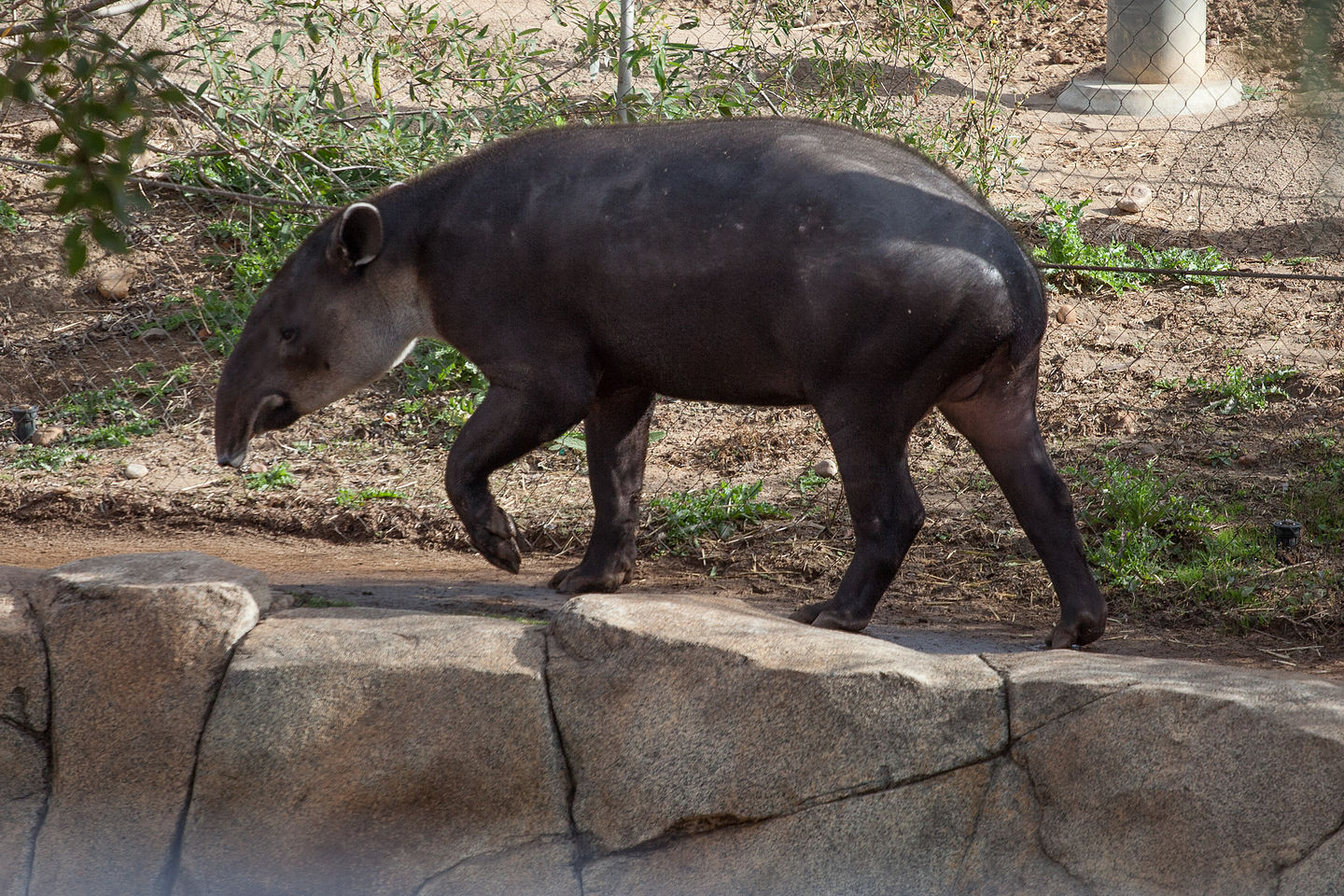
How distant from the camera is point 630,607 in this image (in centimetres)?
332

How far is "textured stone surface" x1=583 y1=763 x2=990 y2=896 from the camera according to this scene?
3.07 m

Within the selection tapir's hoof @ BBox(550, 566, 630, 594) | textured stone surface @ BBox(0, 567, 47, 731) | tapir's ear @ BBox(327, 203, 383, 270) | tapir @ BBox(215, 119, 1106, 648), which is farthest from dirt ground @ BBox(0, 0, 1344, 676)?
textured stone surface @ BBox(0, 567, 47, 731)

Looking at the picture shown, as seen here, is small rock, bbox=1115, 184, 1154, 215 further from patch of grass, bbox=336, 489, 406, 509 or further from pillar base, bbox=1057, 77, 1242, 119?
patch of grass, bbox=336, 489, 406, 509

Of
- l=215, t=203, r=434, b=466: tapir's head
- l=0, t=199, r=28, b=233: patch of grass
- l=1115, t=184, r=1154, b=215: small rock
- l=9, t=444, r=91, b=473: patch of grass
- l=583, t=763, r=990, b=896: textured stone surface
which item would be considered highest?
l=215, t=203, r=434, b=466: tapir's head

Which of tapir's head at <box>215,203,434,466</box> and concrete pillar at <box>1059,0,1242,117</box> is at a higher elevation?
tapir's head at <box>215,203,434,466</box>

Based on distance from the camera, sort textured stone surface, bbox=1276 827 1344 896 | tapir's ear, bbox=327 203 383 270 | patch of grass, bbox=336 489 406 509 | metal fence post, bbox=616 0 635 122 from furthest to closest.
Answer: metal fence post, bbox=616 0 635 122 → patch of grass, bbox=336 489 406 509 → tapir's ear, bbox=327 203 383 270 → textured stone surface, bbox=1276 827 1344 896

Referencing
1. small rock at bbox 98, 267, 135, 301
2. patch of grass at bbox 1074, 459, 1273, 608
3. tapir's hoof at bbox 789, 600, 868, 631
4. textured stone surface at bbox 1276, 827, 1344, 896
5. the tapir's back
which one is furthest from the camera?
small rock at bbox 98, 267, 135, 301

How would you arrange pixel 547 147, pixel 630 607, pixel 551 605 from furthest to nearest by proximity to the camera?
pixel 551 605, pixel 547 147, pixel 630 607

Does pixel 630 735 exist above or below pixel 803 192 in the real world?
below

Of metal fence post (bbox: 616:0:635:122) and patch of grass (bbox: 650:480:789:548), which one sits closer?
patch of grass (bbox: 650:480:789:548)

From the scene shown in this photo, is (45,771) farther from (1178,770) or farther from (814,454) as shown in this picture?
(814,454)

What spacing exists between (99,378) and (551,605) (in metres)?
4.04

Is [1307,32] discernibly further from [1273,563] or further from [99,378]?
[99,378]

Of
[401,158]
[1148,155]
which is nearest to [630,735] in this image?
[401,158]
